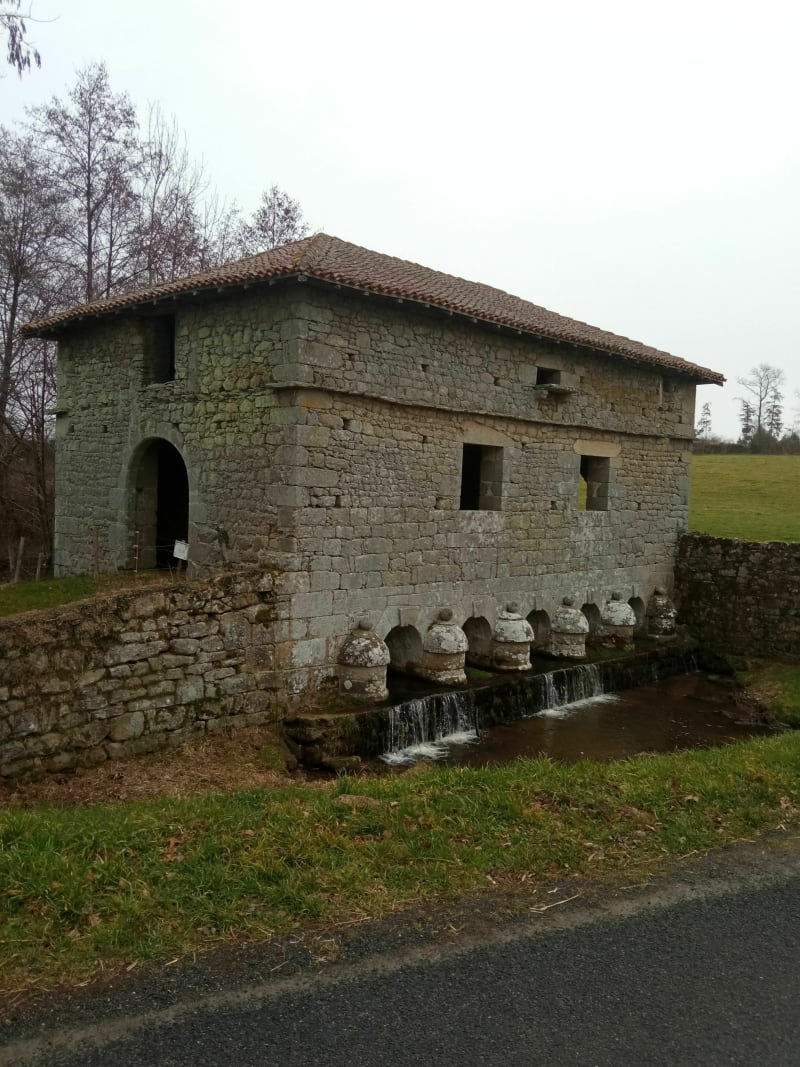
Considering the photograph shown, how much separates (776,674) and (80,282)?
17.7m

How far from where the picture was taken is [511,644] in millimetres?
11367

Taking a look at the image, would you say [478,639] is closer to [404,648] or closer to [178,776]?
[404,648]

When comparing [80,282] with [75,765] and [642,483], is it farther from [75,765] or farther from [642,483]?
[75,765]

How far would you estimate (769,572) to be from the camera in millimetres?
14125

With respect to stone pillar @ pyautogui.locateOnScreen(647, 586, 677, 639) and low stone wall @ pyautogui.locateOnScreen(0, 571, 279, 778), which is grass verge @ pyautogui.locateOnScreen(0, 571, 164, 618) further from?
stone pillar @ pyautogui.locateOnScreen(647, 586, 677, 639)

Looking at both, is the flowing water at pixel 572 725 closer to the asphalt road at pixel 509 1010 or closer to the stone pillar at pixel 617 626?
the stone pillar at pixel 617 626

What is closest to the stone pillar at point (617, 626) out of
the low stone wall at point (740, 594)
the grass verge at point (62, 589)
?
the low stone wall at point (740, 594)

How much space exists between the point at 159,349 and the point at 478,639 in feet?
20.7

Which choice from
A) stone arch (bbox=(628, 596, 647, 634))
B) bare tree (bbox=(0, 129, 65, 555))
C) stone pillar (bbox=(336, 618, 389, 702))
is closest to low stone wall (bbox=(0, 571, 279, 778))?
stone pillar (bbox=(336, 618, 389, 702))

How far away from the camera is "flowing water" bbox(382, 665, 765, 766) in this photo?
9.34 m

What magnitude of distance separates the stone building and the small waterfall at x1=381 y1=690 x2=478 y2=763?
3.63ft

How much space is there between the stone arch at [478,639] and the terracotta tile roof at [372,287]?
14.1 ft

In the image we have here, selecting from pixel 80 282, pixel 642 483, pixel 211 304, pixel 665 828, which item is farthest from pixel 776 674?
pixel 80 282

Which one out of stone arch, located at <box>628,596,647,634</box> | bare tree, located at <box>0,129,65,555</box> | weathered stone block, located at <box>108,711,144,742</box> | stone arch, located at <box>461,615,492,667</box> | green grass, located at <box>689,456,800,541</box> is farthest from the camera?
green grass, located at <box>689,456,800,541</box>
